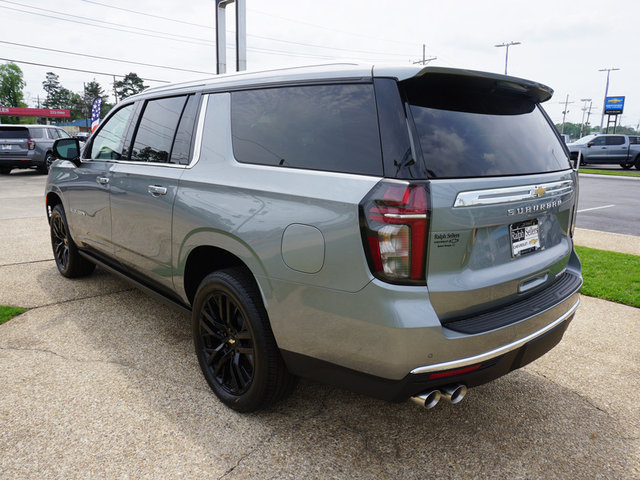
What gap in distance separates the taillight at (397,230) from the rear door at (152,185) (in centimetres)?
151

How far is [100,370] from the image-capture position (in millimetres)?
3117

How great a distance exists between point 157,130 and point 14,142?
1789cm

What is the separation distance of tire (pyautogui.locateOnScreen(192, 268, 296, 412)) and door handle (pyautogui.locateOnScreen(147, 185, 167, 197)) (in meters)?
0.71

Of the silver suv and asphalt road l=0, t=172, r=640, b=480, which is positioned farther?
asphalt road l=0, t=172, r=640, b=480

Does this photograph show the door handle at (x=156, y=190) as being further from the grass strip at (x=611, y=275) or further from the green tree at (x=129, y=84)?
the green tree at (x=129, y=84)

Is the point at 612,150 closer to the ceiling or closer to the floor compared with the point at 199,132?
closer to the floor

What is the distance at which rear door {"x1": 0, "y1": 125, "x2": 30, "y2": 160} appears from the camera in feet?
57.5

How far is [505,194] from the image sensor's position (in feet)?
6.87

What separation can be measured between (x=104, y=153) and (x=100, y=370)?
1.85m

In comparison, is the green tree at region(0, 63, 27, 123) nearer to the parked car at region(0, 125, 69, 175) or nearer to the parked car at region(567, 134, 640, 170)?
the parked car at region(0, 125, 69, 175)

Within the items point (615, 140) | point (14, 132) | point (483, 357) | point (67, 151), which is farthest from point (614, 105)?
point (483, 357)

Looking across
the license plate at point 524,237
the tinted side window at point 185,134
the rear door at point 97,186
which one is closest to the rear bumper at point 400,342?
the license plate at point 524,237

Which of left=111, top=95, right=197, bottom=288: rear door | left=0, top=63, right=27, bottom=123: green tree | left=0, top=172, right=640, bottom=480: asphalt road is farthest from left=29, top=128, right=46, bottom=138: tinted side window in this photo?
left=0, top=63, right=27, bottom=123: green tree

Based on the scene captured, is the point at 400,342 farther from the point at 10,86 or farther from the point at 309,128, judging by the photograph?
the point at 10,86
